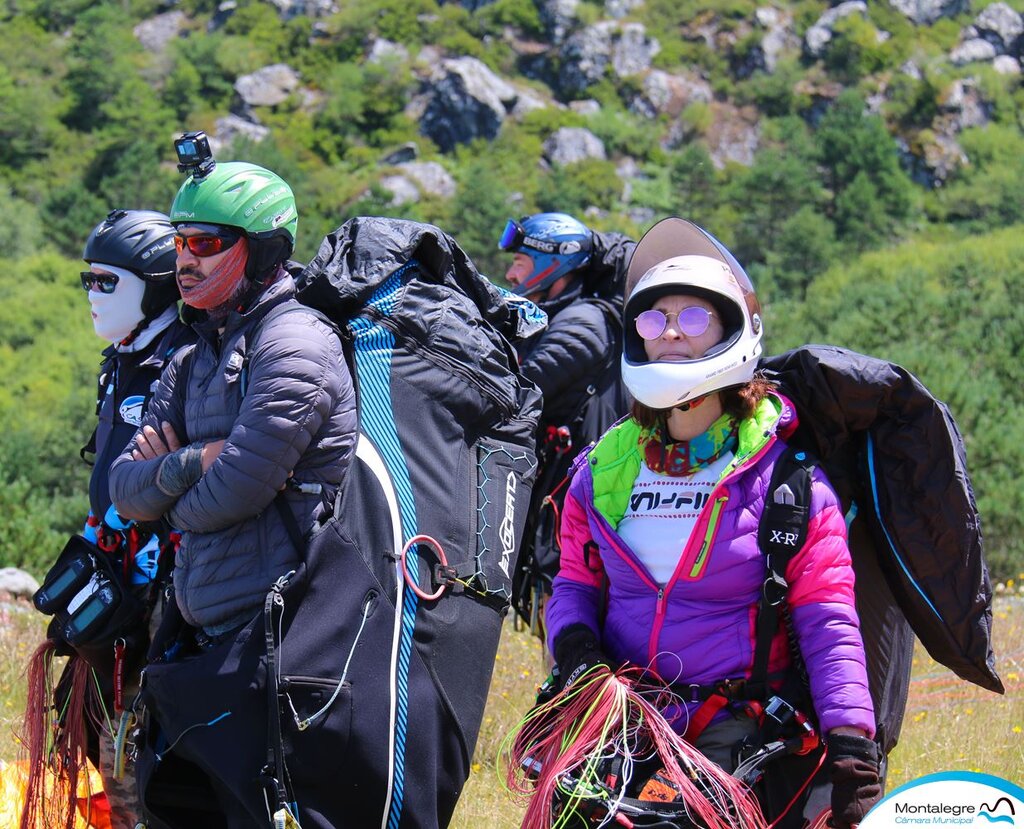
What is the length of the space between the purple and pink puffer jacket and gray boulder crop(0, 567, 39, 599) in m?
8.86

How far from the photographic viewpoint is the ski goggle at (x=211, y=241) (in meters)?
3.77

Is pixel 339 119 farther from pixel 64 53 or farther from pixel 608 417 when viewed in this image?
pixel 608 417

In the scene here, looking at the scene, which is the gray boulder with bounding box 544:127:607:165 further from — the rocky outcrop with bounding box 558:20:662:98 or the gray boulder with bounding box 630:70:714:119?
the rocky outcrop with bounding box 558:20:662:98

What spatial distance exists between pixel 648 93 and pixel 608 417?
98984mm

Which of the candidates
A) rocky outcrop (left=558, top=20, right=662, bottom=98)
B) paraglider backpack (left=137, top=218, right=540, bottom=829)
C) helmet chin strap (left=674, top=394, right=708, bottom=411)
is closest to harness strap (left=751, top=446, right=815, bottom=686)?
helmet chin strap (left=674, top=394, right=708, bottom=411)

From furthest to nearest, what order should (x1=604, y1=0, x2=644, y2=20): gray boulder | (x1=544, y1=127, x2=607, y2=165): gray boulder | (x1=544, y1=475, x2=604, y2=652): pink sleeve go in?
(x1=604, y1=0, x2=644, y2=20): gray boulder
(x1=544, y1=127, x2=607, y2=165): gray boulder
(x1=544, y1=475, x2=604, y2=652): pink sleeve

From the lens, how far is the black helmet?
4828mm

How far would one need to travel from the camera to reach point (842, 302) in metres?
46.3

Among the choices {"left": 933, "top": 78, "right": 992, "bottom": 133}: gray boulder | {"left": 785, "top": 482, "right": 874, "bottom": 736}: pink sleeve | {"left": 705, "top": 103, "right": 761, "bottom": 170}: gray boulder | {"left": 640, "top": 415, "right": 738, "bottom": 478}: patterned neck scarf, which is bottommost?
{"left": 705, "top": 103, "right": 761, "bottom": 170}: gray boulder

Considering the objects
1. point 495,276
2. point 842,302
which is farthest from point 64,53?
point 842,302

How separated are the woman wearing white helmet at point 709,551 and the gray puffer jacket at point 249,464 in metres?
0.73

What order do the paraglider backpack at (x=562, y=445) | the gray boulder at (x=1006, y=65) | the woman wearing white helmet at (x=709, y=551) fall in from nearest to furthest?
1. the woman wearing white helmet at (x=709, y=551)
2. the paraglider backpack at (x=562, y=445)
3. the gray boulder at (x=1006, y=65)
